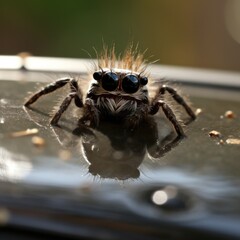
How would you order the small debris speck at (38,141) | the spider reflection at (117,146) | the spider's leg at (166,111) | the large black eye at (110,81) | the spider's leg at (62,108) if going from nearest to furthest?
the spider reflection at (117,146) → the small debris speck at (38,141) → the spider's leg at (62,108) → the spider's leg at (166,111) → the large black eye at (110,81)

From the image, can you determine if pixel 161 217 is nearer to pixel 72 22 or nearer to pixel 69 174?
pixel 69 174

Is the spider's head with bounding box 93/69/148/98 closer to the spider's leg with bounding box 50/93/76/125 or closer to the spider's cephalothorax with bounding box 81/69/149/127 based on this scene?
the spider's cephalothorax with bounding box 81/69/149/127

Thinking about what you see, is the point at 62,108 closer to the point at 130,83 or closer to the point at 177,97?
the point at 130,83

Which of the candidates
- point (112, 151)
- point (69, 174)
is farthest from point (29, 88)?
point (69, 174)

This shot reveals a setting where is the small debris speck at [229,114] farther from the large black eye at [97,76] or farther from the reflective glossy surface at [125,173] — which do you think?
the large black eye at [97,76]

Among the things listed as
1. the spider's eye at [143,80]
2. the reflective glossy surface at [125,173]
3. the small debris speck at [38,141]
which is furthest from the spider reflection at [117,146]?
the spider's eye at [143,80]

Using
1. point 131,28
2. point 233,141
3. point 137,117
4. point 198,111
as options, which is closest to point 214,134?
point 233,141
